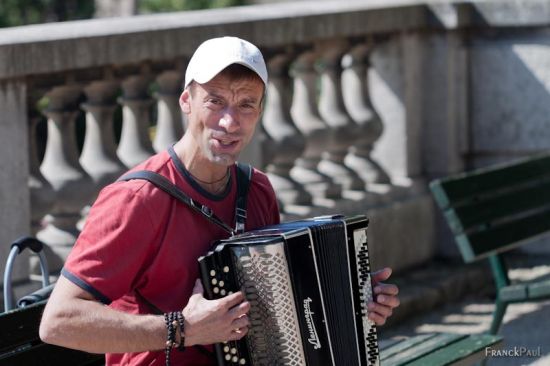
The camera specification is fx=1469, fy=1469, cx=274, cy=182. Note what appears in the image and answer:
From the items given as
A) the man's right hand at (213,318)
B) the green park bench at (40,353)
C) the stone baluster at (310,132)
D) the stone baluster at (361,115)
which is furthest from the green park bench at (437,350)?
the stone baluster at (361,115)

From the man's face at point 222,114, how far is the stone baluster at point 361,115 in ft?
12.9

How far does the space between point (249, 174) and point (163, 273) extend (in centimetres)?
49

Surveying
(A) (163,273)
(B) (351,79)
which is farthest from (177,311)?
(B) (351,79)

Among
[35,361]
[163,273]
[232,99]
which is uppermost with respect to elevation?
[232,99]

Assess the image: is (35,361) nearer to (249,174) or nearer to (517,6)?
(249,174)

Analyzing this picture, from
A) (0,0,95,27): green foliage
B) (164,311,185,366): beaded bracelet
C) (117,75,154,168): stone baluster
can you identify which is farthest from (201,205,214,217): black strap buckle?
(0,0,95,27): green foliage

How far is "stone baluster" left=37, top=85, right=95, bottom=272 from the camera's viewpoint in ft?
18.3

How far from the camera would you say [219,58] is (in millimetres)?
3676

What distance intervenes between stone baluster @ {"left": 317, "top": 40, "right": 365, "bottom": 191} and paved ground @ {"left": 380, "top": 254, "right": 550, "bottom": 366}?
824 mm

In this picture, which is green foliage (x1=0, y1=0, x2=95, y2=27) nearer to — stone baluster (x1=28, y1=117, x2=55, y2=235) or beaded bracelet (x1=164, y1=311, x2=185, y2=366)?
stone baluster (x1=28, y1=117, x2=55, y2=235)

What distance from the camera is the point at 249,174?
160 inches

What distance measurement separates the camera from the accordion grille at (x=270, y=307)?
3586 mm

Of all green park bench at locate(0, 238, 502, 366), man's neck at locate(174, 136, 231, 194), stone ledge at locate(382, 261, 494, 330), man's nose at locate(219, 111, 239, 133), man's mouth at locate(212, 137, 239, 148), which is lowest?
stone ledge at locate(382, 261, 494, 330)

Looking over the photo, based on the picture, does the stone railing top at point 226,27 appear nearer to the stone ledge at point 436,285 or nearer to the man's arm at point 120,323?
the stone ledge at point 436,285
